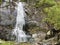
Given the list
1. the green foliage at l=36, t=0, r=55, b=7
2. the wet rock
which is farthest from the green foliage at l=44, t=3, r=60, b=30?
the wet rock

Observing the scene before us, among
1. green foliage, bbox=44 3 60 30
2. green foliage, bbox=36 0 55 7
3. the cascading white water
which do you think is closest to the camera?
green foliage, bbox=44 3 60 30

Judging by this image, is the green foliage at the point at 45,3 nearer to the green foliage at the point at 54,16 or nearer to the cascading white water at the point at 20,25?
the green foliage at the point at 54,16

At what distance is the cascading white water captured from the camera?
12.0 metres

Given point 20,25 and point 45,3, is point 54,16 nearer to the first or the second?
point 45,3

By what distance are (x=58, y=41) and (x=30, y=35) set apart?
246 centimetres

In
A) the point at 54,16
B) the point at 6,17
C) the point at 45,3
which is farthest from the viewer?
the point at 45,3

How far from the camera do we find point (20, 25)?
41.4 ft

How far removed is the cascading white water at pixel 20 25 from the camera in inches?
472

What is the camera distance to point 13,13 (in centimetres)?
Result: 1270

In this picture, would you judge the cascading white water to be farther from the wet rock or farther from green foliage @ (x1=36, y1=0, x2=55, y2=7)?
green foliage @ (x1=36, y1=0, x2=55, y2=7)

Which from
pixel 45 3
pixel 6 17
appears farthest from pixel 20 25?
pixel 45 3

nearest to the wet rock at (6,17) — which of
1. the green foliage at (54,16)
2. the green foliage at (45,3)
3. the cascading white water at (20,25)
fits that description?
the cascading white water at (20,25)

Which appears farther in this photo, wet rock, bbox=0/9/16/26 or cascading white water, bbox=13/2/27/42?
wet rock, bbox=0/9/16/26

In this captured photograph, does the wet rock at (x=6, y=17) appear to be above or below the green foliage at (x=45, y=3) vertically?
below
